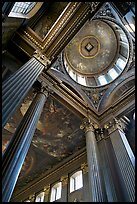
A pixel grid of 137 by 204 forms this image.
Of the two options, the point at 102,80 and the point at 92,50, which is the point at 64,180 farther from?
the point at 92,50

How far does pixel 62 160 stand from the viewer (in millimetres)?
12344

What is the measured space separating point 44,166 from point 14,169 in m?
8.86

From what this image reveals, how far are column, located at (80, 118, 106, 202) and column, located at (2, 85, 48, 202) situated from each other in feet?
9.59

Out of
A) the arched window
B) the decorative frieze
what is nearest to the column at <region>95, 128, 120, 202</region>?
the decorative frieze

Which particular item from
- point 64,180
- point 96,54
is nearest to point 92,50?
point 96,54

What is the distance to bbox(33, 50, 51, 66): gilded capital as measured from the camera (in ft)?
24.4

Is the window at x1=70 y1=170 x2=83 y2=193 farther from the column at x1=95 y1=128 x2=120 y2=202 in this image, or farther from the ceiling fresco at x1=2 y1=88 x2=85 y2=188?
the column at x1=95 y1=128 x2=120 y2=202

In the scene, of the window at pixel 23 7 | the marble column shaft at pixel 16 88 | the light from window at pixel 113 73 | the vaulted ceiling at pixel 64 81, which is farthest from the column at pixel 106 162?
the window at pixel 23 7

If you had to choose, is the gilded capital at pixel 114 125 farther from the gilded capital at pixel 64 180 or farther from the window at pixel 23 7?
the window at pixel 23 7

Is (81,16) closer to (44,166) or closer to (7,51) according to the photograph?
(7,51)

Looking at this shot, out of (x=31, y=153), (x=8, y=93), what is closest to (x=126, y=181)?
(x=8, y=93)

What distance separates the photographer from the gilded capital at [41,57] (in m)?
7.43

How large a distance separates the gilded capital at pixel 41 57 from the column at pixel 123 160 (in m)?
4.41

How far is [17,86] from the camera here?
5.45 m
